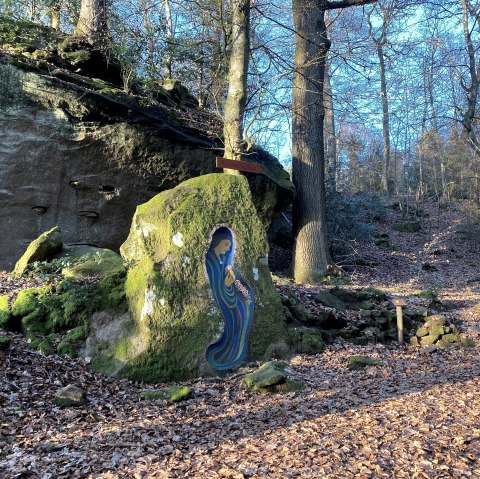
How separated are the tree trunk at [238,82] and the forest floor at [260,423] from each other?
14.9 ft

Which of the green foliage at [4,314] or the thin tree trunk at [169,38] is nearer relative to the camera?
the green foliage at [4,314]

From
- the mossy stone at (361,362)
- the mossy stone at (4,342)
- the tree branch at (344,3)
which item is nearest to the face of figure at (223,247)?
the mossy stone at (361,362)

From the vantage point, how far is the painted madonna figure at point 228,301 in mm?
6207

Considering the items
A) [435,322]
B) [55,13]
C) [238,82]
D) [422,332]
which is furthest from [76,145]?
[435,322]

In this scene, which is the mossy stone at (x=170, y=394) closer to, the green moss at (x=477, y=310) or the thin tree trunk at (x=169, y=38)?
the green moss at (x=477, y=310)

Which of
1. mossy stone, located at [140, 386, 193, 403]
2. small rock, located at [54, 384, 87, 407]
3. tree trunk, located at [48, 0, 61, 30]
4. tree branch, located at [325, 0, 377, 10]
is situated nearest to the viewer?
small rock, located at [54, 384, 87, 407]

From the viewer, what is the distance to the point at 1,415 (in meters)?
4.39

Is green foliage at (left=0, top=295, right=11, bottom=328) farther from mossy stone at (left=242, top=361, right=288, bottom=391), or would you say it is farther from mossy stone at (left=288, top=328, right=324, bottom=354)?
mossy stone at (left=288, top=328, right=324, bottom=354)

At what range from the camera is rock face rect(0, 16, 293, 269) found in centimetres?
974

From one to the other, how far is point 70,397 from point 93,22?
31.6ft

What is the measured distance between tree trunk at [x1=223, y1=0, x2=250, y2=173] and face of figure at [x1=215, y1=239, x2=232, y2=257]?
2.97 meters

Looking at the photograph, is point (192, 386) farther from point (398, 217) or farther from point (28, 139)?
point (398, 217)

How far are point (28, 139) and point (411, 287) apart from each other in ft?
32.3

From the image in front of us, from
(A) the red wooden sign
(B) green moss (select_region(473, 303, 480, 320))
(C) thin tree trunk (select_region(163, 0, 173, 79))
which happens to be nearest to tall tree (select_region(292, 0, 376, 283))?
(C) thin tree trunk (select_region(163, 0, 173, 79))
